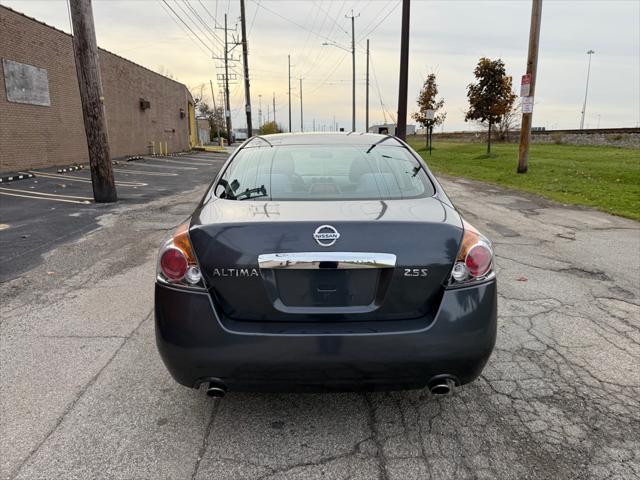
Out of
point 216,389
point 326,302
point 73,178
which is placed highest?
point 326,302

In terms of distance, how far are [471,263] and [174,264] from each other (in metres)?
1.45

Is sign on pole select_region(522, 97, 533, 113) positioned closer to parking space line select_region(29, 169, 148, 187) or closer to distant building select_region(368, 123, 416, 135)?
distant building select_region(368, 123, 416, 135)

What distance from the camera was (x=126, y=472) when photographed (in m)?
2.22

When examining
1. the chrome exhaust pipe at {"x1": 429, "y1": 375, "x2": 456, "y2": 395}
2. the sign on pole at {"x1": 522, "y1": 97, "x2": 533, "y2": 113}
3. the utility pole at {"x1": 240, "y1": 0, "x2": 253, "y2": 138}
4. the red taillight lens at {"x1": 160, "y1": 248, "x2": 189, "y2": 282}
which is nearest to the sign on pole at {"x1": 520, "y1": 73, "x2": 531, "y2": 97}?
the sign on pole at {"x1": 522, "y1": 97, "x2": 533, "y2": 113}

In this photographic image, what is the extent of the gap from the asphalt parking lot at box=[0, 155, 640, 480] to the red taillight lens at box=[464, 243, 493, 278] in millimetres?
892

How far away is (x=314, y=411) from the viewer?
274 centimetres

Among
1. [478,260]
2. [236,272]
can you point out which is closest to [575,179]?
[478,260]

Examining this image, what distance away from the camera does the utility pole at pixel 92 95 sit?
377 inches

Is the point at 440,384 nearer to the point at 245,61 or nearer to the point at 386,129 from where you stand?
the point at 386,129

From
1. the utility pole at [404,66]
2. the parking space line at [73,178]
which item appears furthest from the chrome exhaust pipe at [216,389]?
the utility pole at [404,66]

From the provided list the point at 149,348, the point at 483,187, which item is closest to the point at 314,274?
the point at 149,348

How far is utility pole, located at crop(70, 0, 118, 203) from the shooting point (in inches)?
377

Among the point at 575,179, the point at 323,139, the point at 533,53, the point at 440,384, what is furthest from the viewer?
the point at 533,53

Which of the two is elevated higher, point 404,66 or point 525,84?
point 404,66
